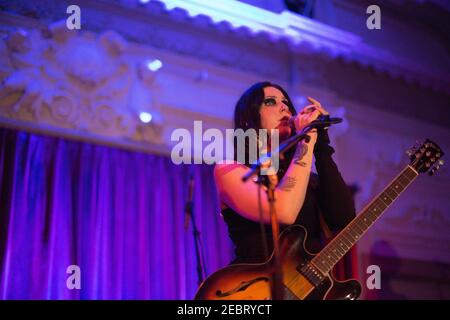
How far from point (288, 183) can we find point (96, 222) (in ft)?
7.68

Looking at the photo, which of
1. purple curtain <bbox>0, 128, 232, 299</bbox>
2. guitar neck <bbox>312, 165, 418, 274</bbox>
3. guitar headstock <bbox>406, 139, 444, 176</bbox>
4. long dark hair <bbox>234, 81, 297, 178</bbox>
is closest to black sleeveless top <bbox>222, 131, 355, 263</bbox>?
guitar neck <bbox>312, 165, 418, 274</bbox>

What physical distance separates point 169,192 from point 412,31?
12.3 feet

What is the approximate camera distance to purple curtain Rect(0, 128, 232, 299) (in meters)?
3.65

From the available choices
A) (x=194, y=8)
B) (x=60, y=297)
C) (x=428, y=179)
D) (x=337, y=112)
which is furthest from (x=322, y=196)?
(x=428, y=179)

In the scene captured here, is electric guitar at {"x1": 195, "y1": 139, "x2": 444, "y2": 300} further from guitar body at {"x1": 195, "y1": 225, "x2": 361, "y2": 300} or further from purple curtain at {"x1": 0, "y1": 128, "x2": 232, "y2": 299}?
purple curtain at {"x1": 0, "y1": 128, "x2": 232, "y2": 299}

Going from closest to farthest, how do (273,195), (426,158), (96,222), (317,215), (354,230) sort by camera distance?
(273,195) < (354,230) < (317,215) < (426,158) < (96,222)

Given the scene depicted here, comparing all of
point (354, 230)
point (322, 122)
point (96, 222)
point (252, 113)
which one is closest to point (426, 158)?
point (354, 230)

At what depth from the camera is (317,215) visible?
2.12 meters

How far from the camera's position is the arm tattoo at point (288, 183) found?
1.92 metres

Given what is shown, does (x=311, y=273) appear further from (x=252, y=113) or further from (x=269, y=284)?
(x=252, y=113)

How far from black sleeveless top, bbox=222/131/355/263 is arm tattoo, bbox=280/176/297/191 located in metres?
0.08

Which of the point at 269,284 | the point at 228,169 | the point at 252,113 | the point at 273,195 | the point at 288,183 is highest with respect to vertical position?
the point at 252,113

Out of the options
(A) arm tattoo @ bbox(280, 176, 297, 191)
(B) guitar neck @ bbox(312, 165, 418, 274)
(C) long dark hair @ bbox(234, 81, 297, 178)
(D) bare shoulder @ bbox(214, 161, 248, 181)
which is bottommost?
(B) guitar neck @ bbox(312, 165, 418, 274)
